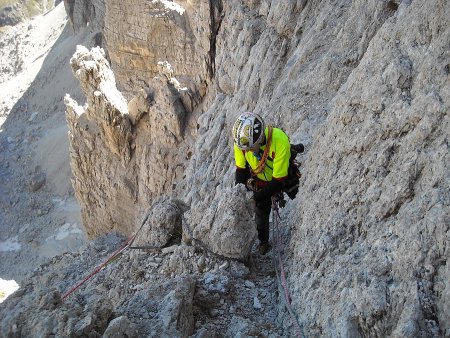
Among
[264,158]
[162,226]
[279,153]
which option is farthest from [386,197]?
[162,226]

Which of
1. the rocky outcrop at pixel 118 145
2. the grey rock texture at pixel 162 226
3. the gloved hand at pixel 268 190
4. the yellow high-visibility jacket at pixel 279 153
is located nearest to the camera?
the yellow high-visibility jacket at pixel 279 153

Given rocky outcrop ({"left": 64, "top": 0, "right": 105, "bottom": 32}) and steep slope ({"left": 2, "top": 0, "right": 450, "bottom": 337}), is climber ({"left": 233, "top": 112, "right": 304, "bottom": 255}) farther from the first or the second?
rocky outcrop ({"left": 64, "top": 0, "right": 105, "bottom": 32})

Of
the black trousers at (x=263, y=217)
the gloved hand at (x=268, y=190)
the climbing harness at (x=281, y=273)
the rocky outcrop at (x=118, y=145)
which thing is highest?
the gloved hand at (x=268, y=190)

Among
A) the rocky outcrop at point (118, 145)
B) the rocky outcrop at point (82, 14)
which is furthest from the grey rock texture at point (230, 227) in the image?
the rocky outcrop at point (82, 14)

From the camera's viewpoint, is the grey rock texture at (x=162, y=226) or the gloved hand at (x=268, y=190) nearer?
the gloved hand at (x=268, y=190)

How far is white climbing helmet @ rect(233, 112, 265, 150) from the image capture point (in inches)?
268

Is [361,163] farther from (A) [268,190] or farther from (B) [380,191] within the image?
(A) [268,190]

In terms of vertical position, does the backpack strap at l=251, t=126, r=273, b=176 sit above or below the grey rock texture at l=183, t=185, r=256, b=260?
above

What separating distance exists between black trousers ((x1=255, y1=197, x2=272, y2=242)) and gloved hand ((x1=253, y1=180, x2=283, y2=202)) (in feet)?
0.35

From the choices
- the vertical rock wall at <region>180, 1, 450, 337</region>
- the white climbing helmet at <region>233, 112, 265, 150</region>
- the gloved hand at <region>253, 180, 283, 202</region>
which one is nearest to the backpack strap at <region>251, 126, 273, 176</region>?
the white climbing helmet at <region>233, 112, 265, 150</region>

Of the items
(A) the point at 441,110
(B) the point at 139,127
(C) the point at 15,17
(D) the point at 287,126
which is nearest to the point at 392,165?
(A) the point at 441,110

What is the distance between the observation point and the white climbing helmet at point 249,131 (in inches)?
268

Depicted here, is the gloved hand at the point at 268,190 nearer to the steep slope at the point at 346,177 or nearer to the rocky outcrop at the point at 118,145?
the steep slope at the point at 346,177

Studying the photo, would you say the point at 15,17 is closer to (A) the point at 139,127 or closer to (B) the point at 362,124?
(A) the point at 139,127
